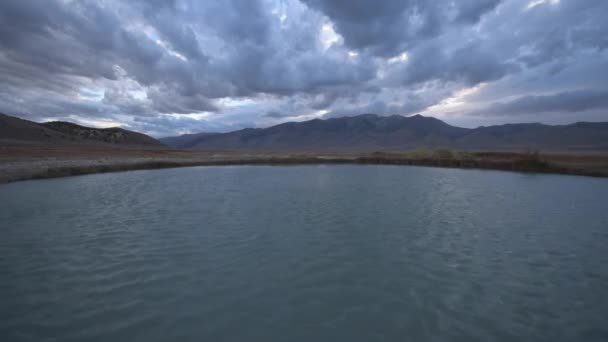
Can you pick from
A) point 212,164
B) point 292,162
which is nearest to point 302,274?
point 212,164

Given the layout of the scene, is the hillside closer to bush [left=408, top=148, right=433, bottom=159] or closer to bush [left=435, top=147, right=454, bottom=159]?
bush [left=408, top=148, right=433, bottom=159]

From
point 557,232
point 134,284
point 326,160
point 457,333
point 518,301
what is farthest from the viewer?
point 326,160

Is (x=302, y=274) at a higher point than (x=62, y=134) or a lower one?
lower

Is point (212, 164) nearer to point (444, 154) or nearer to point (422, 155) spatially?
point (422, 155)

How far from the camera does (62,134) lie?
3991 inches

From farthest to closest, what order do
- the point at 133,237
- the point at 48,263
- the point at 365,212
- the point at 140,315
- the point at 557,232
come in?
the point at 365,212 → the point at 557,232 → the point at 133,237 → the point at 48,263 → the point at 140,315

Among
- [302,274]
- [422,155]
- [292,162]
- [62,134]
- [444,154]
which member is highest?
[62,134]

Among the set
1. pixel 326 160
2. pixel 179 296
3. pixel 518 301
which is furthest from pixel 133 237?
pixel 326 160

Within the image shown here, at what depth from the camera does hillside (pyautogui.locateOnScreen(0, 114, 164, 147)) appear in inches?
3437

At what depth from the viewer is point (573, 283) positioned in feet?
21.6

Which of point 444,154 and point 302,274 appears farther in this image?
point 444,154

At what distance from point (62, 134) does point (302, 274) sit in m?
126

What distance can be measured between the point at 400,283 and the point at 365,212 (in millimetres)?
6597

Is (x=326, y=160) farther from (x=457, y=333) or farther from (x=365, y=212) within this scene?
(x=457, y=333)
